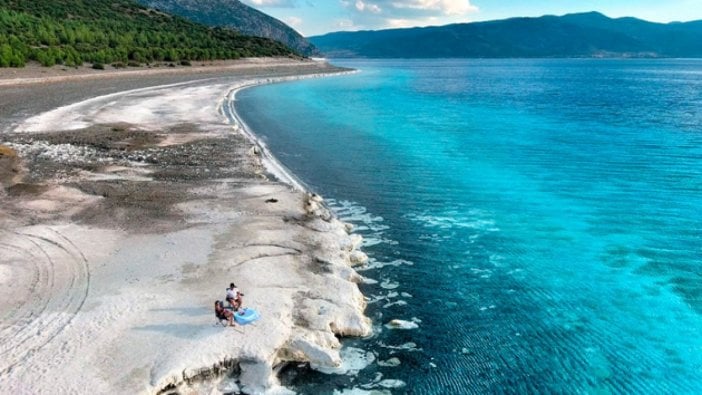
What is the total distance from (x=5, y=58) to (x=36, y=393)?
8353 cm

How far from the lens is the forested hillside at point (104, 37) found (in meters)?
93.2

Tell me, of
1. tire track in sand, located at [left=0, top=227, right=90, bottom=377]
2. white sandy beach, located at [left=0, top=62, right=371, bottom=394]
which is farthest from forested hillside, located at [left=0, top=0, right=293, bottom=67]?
tire track in sand, located at [left=0, top=227, right=90, bottom=377]

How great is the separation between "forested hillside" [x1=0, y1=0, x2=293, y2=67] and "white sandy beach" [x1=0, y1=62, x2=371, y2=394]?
66.8 meters

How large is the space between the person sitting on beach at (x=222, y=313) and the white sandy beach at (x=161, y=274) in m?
0.28

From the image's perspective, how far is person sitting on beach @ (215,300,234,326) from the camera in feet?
48.8

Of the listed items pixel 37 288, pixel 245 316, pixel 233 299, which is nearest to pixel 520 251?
pixel 245 316

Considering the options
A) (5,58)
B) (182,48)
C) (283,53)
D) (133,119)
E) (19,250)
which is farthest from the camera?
(283,53)

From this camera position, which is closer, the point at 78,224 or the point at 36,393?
the point at 36,393

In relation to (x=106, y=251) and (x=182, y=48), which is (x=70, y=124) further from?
(x=182, y=48)

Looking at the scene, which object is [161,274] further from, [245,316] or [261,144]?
[261,144]

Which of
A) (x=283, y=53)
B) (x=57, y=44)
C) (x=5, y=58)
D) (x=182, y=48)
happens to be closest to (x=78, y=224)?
(x=5, y=58)

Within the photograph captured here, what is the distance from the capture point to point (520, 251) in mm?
22516

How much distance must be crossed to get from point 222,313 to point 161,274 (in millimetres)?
4178

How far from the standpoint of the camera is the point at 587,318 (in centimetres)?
1744
